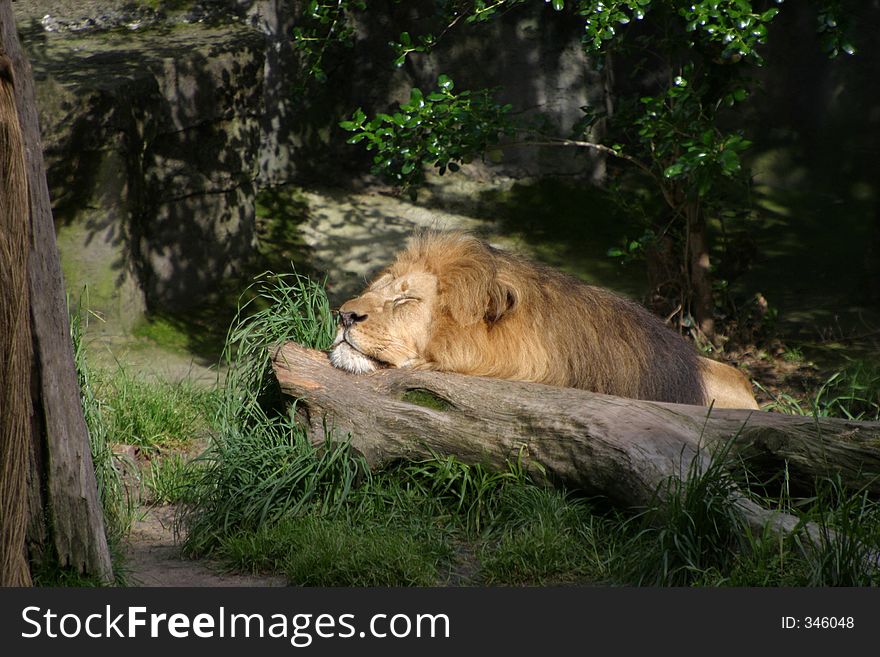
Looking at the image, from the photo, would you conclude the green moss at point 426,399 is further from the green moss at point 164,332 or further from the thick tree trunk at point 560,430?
the green moss at point 164,332

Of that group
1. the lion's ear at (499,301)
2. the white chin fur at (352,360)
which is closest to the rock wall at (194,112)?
the white chin fur at (352,360)

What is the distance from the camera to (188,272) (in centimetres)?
939

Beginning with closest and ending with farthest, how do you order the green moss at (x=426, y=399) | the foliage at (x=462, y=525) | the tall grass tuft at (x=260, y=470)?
the foliage at (x=462, y=525) < the tall grass tuft at (x=260, y=470) < the green moss at (x=426, y=399)

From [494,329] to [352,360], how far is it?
72cm

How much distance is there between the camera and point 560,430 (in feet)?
15.5

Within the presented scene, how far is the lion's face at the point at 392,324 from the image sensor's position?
521cm

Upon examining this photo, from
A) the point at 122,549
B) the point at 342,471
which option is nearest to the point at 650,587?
the point at 342,471

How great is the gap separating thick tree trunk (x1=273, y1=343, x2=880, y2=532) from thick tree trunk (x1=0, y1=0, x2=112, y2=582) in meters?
1.47

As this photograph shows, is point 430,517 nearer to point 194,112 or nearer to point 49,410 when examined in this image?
point 49,410

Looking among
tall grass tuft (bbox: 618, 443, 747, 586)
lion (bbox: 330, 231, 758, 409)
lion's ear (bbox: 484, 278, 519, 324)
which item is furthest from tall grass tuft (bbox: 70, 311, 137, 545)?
tall grass tuft (bbox: 618, 443, 747, 586)

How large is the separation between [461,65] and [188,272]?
3.60 m

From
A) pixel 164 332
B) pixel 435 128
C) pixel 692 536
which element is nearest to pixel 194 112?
pixel 164 332

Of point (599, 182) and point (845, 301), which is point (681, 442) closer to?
point (845, 301)

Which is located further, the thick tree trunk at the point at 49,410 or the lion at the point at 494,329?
the lion at the point at 494,329
